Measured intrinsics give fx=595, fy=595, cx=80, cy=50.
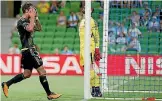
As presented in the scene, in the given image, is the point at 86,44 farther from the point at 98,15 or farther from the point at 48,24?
the point at 48,24

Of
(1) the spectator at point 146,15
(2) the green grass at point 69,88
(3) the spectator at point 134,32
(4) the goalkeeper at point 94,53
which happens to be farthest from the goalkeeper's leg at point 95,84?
(3) the spectator at point 134,32

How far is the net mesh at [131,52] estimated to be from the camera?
1378cm

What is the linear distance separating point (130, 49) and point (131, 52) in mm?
178

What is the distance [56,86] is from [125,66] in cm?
313

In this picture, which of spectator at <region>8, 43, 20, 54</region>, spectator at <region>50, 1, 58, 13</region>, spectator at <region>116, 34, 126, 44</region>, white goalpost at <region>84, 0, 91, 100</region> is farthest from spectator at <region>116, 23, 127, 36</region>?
spectator at <region>50, 1, 58, 13</region>

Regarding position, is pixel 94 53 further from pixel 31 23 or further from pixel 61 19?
pixel 61 19

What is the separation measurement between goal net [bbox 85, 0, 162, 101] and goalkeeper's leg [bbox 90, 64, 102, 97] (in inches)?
12.7

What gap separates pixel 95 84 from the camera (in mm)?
12352

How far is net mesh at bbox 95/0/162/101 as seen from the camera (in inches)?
542

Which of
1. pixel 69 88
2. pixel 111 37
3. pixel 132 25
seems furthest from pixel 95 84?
pixel 111 37

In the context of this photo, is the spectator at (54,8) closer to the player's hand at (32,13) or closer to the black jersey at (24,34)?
the black jersey at (24,34)

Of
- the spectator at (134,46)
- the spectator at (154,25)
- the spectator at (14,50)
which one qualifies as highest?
the spectator at (154,25)

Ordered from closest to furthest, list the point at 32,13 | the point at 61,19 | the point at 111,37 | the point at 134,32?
the point at 32,13, the point at 134,32, the point at 111,37, the point at 61,19

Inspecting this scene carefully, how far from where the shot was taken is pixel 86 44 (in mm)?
11930
